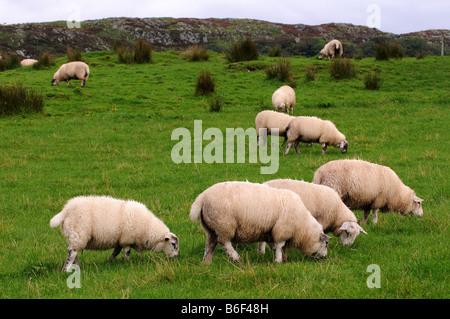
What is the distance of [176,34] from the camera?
278 ft

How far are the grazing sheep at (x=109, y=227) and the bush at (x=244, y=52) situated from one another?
75.4ft

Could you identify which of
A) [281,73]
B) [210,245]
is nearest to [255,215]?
[210,245]

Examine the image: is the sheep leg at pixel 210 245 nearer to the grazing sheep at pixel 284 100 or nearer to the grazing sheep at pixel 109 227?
the grazing sheep at pixel 109 227

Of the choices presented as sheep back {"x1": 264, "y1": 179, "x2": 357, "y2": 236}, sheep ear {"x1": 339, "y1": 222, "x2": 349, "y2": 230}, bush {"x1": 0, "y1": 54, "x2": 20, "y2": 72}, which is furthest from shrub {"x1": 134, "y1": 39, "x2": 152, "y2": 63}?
sheep ear {"x1": 339, "y1": 222, "x2": 349, "y2": 230}

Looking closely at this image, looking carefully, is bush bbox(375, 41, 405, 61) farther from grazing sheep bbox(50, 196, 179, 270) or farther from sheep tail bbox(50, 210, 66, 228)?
sheep tail bbox(50, 210, 66, 228)

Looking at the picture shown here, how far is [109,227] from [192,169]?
587cm

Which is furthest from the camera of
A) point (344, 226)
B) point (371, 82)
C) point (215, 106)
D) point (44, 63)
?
point (44, 63)

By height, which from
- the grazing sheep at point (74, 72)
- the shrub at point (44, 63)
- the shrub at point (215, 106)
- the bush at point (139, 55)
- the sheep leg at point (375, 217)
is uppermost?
the bush at point (139, 55)

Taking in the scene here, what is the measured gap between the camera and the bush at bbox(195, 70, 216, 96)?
21484mm

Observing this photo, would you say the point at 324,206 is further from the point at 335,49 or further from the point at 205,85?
the point at 335,49

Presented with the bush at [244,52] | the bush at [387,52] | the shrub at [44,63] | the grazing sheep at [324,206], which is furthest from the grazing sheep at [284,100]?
the shrub at [44,63]

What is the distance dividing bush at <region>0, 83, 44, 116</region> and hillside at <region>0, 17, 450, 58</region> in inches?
1619

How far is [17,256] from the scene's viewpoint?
618cm

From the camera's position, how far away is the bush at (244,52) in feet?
92.4
